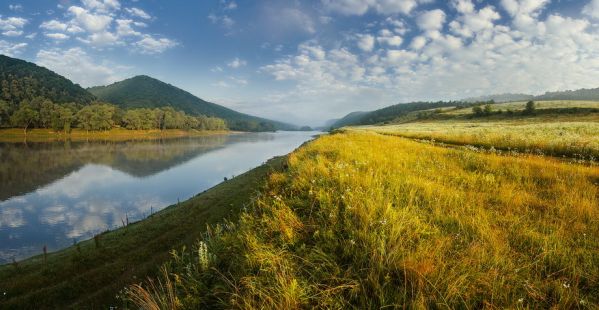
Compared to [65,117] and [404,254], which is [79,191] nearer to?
[404,254]

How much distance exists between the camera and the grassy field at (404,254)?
3.07 metres

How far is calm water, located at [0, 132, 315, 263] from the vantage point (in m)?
24.5

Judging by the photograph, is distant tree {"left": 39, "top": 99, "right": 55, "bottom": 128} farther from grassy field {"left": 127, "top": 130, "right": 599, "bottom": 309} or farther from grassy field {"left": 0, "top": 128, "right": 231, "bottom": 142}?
grassy field {"left": 127, "top": 130, "right": 599, "bottom": 309}

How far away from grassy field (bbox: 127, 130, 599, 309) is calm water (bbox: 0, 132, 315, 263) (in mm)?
24740

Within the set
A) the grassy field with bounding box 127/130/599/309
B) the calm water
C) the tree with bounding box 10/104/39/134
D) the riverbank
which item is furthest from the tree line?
the grassy field with bounding box 127/130/599/309

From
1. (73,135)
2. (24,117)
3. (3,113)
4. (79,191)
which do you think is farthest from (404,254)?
(3,113)

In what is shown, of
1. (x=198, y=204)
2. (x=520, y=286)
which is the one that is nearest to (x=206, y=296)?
(x=520, y=286)

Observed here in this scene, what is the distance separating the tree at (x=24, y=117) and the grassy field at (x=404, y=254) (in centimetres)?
15701

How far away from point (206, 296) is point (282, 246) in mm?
1268

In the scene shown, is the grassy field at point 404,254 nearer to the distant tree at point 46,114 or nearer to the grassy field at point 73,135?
the grassy field at point 73,135

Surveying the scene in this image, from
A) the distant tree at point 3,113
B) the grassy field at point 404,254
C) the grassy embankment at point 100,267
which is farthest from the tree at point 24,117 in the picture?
the grassy field at point 404,254

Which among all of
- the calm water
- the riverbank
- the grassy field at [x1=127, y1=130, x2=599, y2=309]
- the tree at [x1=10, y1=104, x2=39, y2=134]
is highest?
the tree at [x1=10, y1=104, x2=39, y2=134]

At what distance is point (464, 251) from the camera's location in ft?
11.9

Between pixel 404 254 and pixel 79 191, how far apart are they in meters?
47.8
